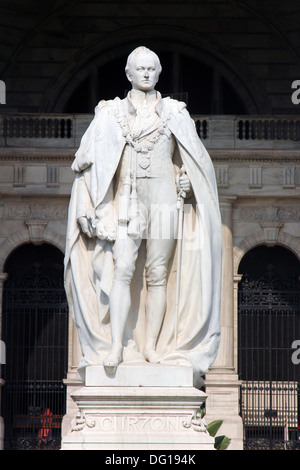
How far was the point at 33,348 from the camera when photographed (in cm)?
3120

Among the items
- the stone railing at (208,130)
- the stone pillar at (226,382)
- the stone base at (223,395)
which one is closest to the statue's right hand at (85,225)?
the stone pillar at (226,382)

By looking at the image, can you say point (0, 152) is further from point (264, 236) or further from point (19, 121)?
point (264, 236)

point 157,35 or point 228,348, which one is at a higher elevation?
point 157,35

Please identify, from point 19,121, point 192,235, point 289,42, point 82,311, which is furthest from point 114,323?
point 289,42

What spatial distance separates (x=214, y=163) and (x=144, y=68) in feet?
64.3

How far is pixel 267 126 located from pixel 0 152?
20.2ft

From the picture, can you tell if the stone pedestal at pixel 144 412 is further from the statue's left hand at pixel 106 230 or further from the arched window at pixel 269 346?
the arched window at pixel 269 346

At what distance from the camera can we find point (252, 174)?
31.9 metres

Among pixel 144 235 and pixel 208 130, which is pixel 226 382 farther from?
pixel 144 235

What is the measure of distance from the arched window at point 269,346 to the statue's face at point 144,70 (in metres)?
18.2

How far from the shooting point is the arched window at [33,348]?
30250mm

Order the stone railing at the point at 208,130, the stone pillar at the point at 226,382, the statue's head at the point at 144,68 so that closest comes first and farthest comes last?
the statue's head at the point at 144,68
the stone pillar at the point at 226,382
the stone railing at the point at 208,130

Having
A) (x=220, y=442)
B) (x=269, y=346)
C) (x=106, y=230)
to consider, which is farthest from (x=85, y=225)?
(x=269, y=346)

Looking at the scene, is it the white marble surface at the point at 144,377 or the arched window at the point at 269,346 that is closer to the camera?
the white marble surface at the point at 144,377
